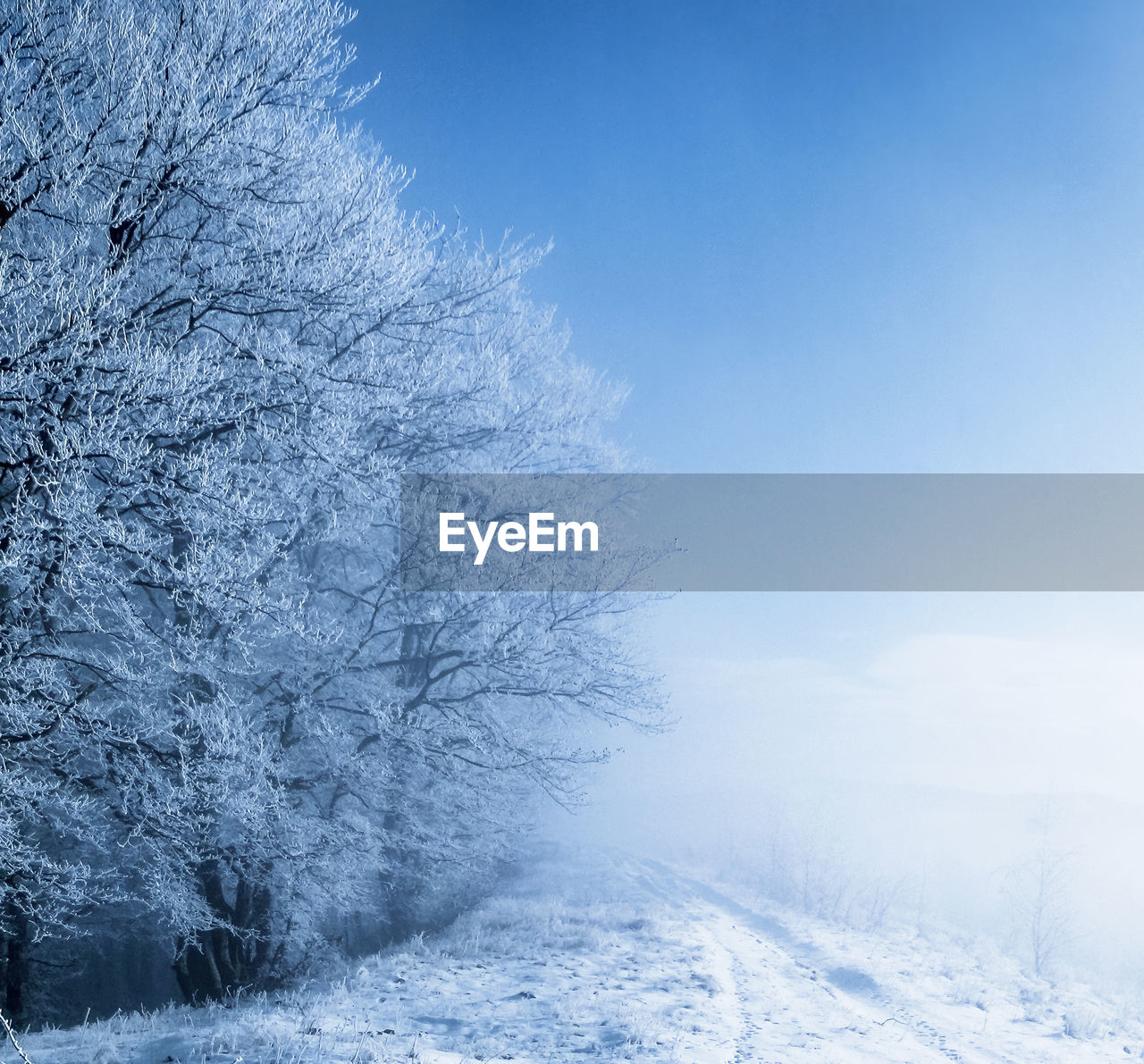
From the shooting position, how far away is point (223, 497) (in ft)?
22.4

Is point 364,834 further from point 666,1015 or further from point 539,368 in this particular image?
point 539,368

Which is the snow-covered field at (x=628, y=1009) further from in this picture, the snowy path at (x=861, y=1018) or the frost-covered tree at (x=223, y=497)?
the frost-covered tree at (x=223, y=497)

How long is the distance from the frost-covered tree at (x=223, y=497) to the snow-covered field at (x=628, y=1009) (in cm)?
136

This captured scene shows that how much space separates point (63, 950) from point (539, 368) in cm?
1301

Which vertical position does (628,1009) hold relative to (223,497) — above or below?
below

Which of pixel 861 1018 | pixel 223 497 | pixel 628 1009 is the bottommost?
pixel 861 1018

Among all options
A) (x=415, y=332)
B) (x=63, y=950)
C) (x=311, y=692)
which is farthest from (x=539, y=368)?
(x=63, y=950)

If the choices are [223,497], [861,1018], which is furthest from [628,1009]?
[223,497]

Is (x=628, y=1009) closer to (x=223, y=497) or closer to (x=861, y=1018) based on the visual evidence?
(x=861, y=1018)

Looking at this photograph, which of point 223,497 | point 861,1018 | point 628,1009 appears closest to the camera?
point 223,497

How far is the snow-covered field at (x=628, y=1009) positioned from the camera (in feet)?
21.8

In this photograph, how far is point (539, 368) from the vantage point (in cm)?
1447

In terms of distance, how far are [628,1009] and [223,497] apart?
6.92 metres

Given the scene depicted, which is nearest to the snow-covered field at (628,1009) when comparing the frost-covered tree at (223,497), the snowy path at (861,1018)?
the snowy path at (861,1018)
